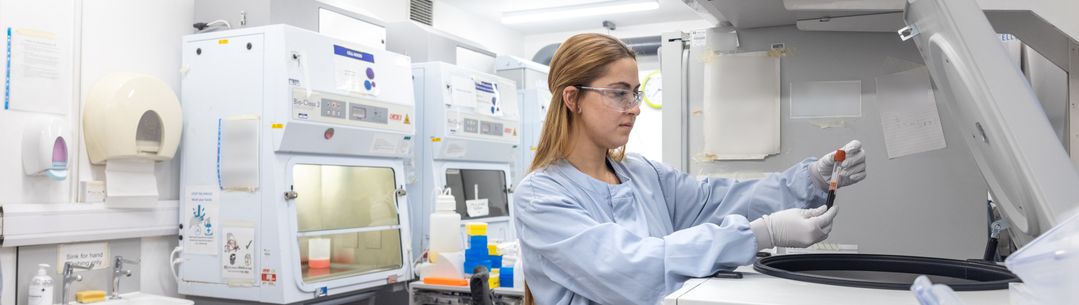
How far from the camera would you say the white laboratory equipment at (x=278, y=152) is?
135 inches

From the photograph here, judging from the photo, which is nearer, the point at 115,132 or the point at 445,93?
the point at 115,132

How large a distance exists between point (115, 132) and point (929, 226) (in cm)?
303

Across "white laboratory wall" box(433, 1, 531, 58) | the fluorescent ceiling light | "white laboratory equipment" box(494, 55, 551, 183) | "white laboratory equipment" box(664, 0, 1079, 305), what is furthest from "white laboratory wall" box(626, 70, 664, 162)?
"white laboratory equipment" box(664, 0, 1079, 305)

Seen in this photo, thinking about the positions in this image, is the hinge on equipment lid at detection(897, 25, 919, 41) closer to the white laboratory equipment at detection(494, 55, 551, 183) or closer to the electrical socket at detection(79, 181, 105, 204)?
the electrical socket at detection(79, 181, 105, 204)

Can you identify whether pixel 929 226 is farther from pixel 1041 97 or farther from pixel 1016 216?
pixel 1016 216

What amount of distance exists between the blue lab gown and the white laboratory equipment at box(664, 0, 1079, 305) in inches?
4.6

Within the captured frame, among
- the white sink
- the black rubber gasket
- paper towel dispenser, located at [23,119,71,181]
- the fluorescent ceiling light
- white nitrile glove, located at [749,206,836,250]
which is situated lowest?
the white sink

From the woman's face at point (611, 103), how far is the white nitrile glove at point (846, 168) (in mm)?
409

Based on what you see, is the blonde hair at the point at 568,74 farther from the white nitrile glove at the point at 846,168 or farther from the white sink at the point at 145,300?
the white sink at the point at 145,300

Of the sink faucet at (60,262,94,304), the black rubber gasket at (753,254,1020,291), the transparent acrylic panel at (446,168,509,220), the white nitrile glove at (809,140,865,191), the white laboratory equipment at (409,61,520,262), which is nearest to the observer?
the black rubber gasket at (753,254,1020,291)

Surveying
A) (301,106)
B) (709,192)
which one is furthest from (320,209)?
(709,192)

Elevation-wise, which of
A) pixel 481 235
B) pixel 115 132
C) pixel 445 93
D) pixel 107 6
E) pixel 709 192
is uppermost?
pixel 107 6

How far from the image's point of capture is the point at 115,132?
332cm

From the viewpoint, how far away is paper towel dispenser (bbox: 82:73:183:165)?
10.9ft
